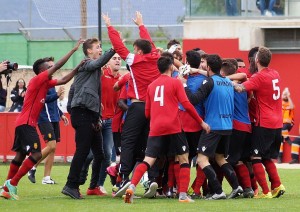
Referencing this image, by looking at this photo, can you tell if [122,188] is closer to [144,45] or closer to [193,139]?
[193,139]

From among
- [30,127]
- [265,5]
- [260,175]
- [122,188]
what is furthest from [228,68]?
[265,5]

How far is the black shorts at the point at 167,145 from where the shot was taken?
48.4ft

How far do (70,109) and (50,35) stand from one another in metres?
18.6

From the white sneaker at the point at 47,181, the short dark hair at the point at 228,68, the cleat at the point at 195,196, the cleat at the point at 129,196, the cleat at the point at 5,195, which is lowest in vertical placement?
the white sneaker at the point at 47,181

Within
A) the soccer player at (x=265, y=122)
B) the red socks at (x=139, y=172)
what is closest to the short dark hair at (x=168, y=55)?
the soccer player at (x=265, y=122)

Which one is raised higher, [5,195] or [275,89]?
[275,89]

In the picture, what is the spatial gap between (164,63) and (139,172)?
153 centimetres

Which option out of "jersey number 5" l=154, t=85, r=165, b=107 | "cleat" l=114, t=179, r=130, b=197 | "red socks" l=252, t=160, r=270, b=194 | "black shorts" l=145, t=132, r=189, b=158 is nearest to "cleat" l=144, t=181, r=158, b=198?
"cleat" l=114, t=179, r=130, b=197

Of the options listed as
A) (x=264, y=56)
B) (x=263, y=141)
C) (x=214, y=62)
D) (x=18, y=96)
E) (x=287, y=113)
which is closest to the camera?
(x=214, y=62)

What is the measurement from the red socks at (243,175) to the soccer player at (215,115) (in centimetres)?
50

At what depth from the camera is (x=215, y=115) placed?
15203 millimetres

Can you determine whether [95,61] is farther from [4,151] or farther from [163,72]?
[4,151]

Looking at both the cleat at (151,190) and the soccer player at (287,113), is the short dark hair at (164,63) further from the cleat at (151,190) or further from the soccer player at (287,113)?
the soccer player at (287,113)

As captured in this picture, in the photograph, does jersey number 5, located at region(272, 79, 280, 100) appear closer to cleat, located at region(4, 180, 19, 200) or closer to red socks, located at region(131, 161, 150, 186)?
red socks, located at region(131, 161, 150, 186)
